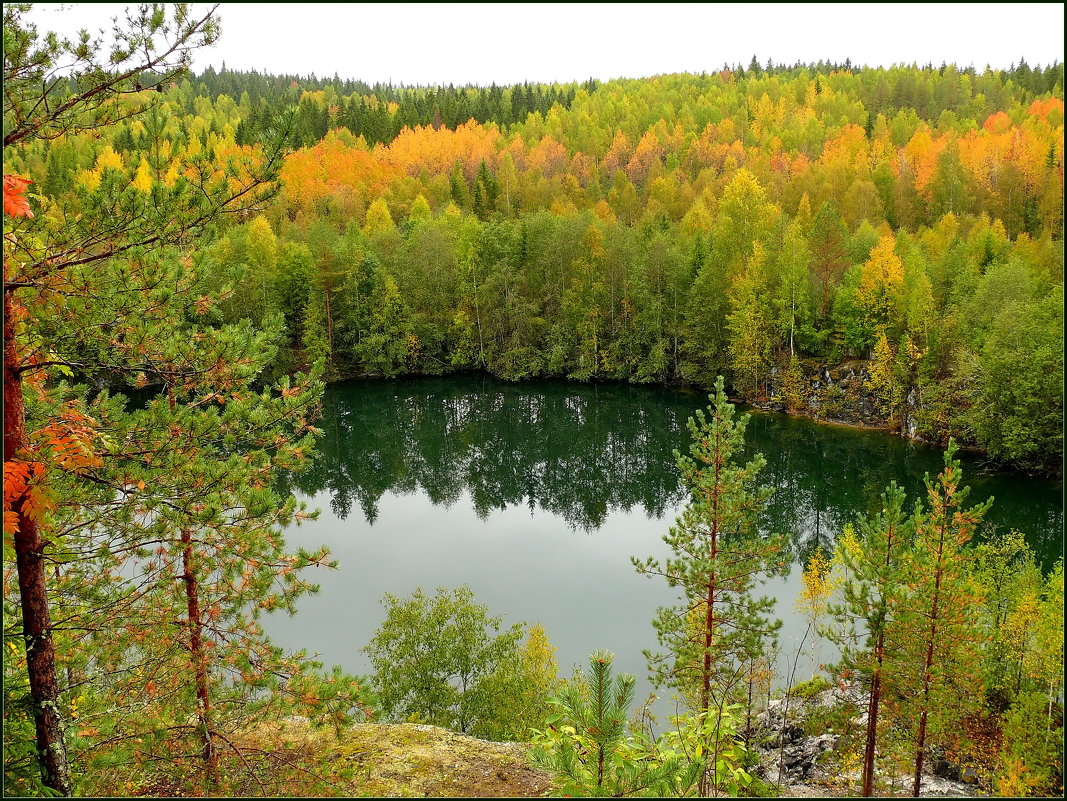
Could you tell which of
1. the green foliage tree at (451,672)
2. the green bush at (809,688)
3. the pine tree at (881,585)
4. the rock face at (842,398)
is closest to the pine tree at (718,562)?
the pine tree at (881,585)

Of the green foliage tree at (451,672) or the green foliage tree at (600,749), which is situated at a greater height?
the green foliage tree at (600,749)

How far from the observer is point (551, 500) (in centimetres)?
2978

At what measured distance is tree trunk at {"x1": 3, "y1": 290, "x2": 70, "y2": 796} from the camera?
5.41 metres

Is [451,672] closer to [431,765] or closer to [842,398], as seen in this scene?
[431,765]

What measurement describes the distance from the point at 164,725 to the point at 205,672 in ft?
1.95

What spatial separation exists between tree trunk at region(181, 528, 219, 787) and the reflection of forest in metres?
19.9

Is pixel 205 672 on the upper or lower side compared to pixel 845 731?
upper

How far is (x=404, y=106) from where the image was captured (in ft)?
290

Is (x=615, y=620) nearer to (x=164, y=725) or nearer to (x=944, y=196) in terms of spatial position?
(x=164, y=725)

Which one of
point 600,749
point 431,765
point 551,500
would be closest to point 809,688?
point 431,765

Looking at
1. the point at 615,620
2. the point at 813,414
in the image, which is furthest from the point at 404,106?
the point at 615,620

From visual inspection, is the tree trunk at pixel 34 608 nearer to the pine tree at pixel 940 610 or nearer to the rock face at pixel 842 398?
the pine tree at pixel 940 610

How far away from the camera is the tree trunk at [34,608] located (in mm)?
5406

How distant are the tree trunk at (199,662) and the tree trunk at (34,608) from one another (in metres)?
1.32
